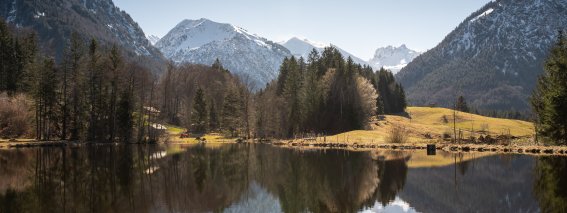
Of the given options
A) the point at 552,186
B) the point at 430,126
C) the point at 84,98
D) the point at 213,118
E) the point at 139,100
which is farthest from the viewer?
the point at 430,126

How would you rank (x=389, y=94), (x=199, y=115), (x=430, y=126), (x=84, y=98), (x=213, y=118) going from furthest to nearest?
(x=389, y=94), (x=430, y=126), (x=213, y=118), (x=199, y=115), (x=84, y=98)

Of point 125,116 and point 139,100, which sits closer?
point 125,116

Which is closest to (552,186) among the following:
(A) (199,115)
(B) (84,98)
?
(B) (84,98)

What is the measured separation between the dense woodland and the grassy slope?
10.1 m

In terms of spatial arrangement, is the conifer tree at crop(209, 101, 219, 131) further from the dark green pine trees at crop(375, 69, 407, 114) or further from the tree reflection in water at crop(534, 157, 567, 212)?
the tree reflection in water at crop(534, 157, 567, 212)

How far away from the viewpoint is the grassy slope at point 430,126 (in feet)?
295

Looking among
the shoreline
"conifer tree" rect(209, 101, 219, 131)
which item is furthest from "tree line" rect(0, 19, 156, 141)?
"conifer tree" rect(209, 101, 219, 131)

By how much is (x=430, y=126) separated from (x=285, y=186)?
330 feet

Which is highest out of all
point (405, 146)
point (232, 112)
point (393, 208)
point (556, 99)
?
point (232, 112)

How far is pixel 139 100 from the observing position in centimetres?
9675

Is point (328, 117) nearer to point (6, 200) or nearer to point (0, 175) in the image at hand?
point (0, 175)

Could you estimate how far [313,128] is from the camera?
335 ft

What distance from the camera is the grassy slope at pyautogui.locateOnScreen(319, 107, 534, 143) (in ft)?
295

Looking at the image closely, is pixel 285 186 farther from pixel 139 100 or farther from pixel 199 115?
pixel 199 115
